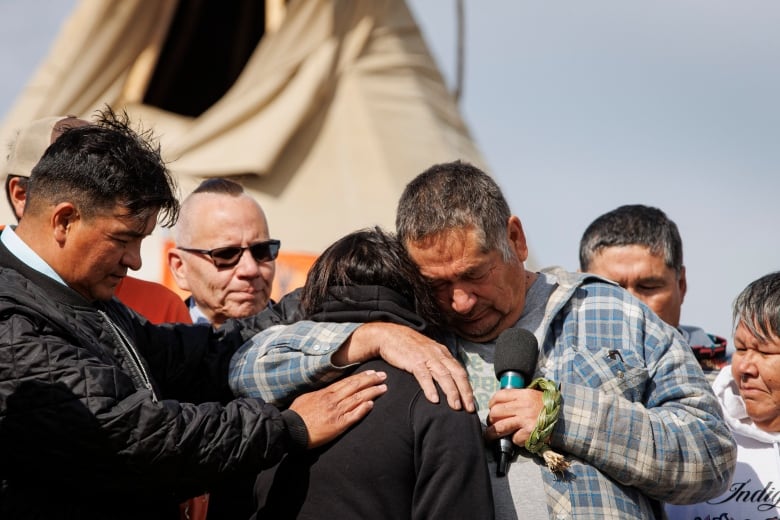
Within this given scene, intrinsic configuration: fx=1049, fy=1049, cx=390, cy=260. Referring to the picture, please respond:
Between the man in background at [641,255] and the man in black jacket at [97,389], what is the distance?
1883mm

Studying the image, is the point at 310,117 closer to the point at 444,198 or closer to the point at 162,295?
the point at 162,295

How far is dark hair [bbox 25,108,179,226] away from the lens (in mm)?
2381

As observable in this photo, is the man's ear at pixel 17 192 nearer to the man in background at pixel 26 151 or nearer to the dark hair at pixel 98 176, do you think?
the man in background at pixel 26 151

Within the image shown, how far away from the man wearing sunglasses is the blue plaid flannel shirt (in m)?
1.04

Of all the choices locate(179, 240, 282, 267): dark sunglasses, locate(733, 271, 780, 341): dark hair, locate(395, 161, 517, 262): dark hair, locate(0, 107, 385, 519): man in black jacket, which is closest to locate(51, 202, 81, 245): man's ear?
locate(0, 107, 385, 519): man in black jacket

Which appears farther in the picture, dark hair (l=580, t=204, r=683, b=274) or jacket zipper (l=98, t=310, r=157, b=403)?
dark hair (l=580, t=204, r=683, b=274)

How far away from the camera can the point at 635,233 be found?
13.1 ft

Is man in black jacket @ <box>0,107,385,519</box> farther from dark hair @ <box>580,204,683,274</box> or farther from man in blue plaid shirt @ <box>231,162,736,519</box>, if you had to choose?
dark hair @ <box>580,204,683,274</box>

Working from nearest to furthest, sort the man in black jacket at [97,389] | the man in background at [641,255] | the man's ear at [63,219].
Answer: the man in black jacket at [97,389] < the man's ear at [63,219] < the man in background at [641,255]

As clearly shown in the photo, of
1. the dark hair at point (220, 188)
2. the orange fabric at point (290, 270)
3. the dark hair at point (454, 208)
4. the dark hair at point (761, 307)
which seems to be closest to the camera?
the dark hair at point (454, 208)

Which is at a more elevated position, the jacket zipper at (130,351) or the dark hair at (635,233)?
the dark hair at (635,233)

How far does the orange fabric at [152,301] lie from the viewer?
367cm

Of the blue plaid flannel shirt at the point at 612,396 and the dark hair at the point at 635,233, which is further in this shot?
the dark hair at the point at 635,233

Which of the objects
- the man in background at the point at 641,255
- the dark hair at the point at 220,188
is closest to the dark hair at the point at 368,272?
the dark hair at the point at 220,188
